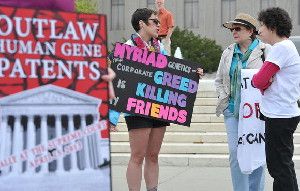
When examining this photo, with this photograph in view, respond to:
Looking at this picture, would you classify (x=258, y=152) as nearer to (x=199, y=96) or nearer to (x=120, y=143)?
(x=120, y=143)

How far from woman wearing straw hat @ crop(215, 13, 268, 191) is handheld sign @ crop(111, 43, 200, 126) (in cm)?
29

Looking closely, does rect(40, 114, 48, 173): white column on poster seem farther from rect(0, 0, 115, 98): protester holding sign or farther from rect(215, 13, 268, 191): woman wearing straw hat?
rect(215, 13, 268, 191): woman wearing straw hat

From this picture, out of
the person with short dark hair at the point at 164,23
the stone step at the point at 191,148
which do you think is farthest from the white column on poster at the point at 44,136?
the person with short dark hair at the point at 164,23

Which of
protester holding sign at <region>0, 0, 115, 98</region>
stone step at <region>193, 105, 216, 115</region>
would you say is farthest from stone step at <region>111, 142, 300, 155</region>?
protester holding sign at <region>0, 0, 115, 98</region>

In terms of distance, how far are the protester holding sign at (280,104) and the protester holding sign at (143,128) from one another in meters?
0.94

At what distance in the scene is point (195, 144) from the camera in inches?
390

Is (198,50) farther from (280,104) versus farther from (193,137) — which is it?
(280,104)

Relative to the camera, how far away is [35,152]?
348cm

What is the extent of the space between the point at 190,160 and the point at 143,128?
3555mm

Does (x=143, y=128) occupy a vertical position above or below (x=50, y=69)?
below

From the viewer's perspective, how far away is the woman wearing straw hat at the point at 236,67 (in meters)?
5.91

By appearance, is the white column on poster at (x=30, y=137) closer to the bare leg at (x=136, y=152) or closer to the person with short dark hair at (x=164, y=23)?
the bare leg at (x=136, y=152)

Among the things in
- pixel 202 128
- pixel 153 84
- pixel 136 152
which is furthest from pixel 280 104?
pixel 202 128

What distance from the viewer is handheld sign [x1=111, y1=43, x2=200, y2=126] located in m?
5.77
